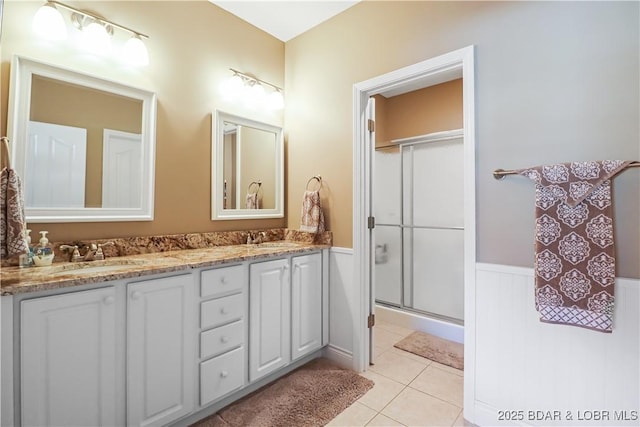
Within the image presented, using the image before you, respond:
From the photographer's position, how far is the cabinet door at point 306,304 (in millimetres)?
2129

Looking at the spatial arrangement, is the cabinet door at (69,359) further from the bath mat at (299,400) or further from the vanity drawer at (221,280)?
the bath mat at (299,400)

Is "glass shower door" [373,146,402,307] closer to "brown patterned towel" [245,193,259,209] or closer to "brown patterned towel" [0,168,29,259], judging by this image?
"brown patterned towel" [245,193,259,209]

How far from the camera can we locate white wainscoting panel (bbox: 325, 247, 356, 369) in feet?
7.43

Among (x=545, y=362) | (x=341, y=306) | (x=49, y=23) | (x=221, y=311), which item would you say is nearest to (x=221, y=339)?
(x=221, y=311)

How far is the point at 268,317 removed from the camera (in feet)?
6.42

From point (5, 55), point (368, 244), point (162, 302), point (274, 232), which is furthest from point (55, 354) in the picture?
point (368, 244)

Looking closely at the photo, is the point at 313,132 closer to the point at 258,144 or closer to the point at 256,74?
the point at 258,144

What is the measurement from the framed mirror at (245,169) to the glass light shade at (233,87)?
0.52 ft

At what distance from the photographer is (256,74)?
8.34 feet

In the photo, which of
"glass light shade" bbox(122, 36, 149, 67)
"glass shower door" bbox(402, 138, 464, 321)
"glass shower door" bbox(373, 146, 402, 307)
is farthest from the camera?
"glass shower door" bbox(373, 146, 402, 307)

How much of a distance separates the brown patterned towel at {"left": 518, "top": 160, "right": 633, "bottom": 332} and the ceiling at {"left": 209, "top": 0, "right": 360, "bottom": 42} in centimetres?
184

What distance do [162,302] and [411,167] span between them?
2592 mm

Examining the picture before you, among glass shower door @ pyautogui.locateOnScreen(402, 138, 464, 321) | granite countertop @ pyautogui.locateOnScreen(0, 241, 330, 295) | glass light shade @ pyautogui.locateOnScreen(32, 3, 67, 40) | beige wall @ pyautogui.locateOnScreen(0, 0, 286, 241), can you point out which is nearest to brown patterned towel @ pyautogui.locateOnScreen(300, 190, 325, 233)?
granite countertop @ pyautogui.locateOnScreen(0, 241, 330, 295)

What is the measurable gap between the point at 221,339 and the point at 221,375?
0.66 ft
